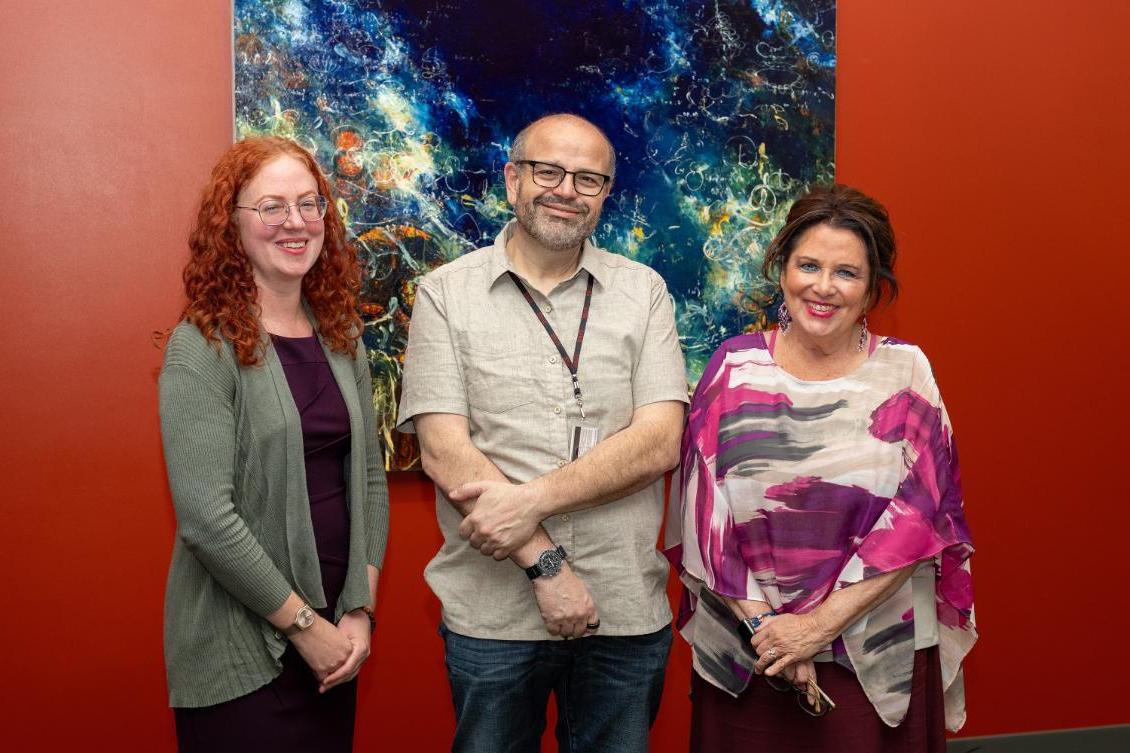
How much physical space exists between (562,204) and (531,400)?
43 cm

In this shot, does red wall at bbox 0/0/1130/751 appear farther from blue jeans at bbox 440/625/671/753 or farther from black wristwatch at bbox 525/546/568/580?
black wristwatch at bbox 525/546/568/580

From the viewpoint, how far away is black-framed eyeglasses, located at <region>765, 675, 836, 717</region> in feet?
6.24

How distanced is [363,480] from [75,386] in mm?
1182

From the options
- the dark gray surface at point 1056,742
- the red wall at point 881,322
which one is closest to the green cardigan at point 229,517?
the red wall at point 881,322

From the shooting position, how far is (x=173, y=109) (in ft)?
8.75

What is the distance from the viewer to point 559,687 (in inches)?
85.4

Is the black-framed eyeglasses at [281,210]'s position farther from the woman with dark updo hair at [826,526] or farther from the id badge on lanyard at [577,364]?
the woman with dark updo hair at [826,526]

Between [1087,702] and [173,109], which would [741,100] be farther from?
[1087,702]

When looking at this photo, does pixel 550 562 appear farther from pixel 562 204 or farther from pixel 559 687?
pixel 562 204

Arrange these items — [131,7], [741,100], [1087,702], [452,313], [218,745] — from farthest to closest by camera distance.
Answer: [1087,702] < [741,100] < [131,7] < [452,313] < [218,745]

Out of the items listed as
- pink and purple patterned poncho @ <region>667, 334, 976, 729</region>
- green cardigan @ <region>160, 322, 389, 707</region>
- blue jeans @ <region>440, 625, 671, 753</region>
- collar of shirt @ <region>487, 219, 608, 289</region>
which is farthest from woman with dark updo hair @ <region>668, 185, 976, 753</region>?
green cardigan @ <region>160, 322, 389, 707</region>

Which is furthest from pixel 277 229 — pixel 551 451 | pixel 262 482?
pixel 551 451

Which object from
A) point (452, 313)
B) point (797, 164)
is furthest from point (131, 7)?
point (797, 164)

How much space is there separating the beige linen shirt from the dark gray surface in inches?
76.9
